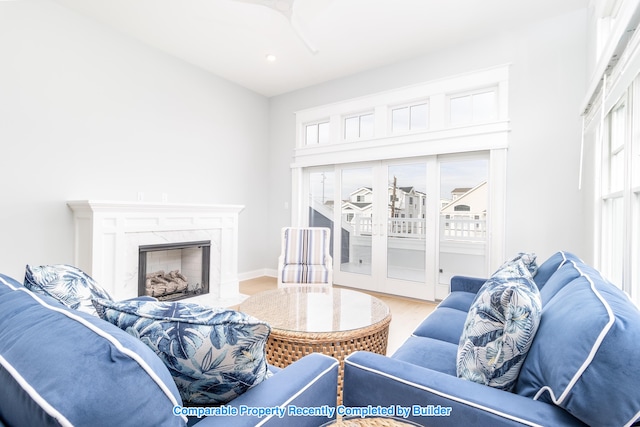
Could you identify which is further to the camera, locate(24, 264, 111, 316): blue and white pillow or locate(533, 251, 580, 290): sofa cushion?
locate(533, 251, 580, 290): sofa cushion

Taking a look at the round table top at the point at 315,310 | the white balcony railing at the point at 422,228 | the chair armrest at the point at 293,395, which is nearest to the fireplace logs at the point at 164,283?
the round table top at the point at 315,310

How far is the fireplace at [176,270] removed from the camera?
349 centimetres

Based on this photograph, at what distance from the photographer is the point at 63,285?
45.6 inches

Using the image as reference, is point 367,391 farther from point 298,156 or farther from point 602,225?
point 298,156

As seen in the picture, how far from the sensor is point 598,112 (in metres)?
2.10

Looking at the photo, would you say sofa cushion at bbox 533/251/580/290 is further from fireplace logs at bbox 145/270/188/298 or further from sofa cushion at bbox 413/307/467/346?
fireplace logs at bbox 145/270/188/298

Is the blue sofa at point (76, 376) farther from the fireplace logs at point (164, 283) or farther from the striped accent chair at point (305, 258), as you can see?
the fireplace logs at point (164, 283)

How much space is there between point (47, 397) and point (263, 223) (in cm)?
479

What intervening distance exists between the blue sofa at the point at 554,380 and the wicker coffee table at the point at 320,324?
494 mm

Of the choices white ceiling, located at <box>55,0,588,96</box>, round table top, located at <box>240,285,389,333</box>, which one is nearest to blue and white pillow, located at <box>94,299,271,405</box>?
round table top, located at <box>240,285,389,333</box>

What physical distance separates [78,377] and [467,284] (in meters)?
2.50

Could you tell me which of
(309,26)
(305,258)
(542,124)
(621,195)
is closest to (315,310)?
(305,258)

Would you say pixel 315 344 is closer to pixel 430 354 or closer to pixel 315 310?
pixel 315 310

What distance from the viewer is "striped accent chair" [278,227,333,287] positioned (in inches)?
137
